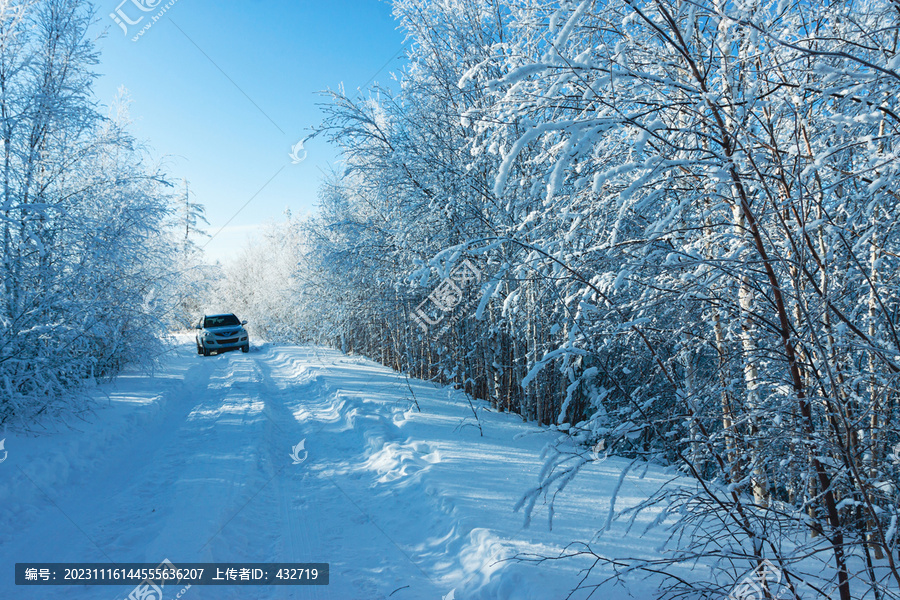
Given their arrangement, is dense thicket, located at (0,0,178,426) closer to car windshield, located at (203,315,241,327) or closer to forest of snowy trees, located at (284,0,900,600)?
forest of snowy trees, located at (284,0,900,600)

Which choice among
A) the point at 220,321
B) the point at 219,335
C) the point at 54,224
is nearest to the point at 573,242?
the point at 54,224

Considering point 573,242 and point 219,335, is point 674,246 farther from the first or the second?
point 219,335

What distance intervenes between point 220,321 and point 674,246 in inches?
808

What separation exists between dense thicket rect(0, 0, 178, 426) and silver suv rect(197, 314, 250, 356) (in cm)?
927

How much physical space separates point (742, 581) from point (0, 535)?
Result: 5.40m

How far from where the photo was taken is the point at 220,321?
1898 centimetres

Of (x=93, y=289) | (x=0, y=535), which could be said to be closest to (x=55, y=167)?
(x=93, y=289)

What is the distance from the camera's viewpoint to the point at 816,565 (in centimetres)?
256

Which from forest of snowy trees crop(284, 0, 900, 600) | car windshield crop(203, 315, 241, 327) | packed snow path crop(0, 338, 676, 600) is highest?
forest of snowy trees crop(284, 0, 900, 600)

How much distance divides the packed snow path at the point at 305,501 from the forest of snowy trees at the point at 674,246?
2.57 ft

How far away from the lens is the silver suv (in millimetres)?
18234

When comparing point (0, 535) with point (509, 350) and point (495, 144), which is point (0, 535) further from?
point (509, 350)

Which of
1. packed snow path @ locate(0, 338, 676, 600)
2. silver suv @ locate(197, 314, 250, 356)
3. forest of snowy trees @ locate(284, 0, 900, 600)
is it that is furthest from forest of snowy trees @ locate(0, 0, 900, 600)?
silver suv @ locate(197, 314, 250, 356)

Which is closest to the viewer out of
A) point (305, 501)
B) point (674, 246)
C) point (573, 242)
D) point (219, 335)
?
point (674, 246)
